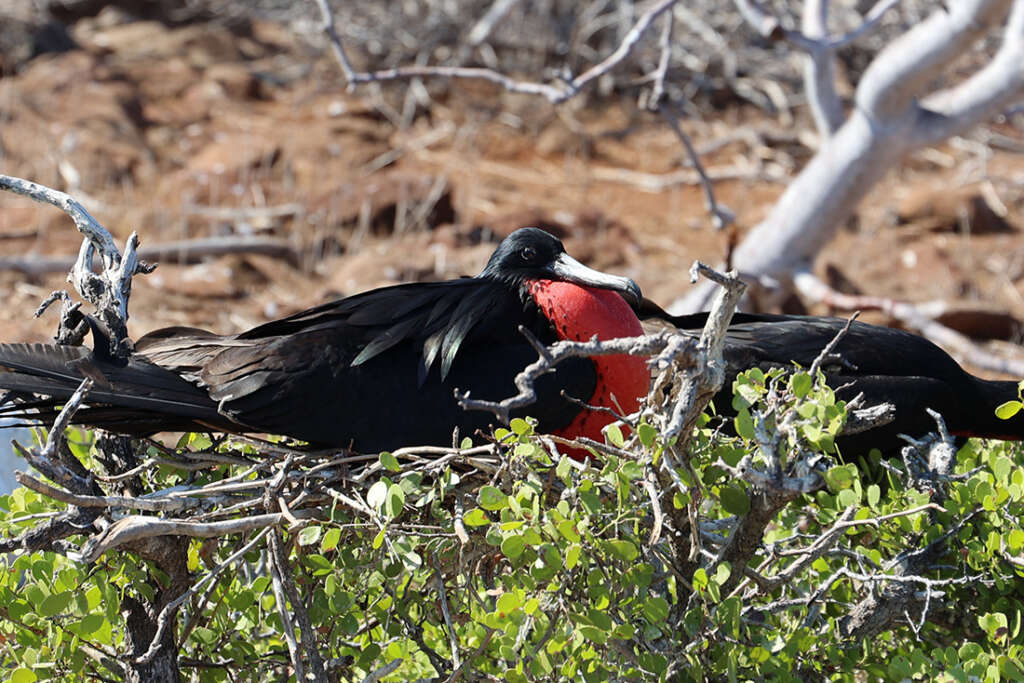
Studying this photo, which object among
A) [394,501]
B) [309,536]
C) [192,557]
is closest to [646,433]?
[394,501]

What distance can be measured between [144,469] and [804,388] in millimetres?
1099

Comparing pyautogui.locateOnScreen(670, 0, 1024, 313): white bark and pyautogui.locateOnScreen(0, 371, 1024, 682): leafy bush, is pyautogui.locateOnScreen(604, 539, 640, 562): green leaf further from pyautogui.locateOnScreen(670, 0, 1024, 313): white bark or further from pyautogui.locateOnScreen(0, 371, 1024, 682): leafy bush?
pyautogui.locateOnScreen(670, 0, 1024, 313): white bark

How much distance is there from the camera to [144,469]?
2.03 meters

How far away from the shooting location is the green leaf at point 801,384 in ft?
5.22

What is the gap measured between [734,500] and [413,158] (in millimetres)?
5844

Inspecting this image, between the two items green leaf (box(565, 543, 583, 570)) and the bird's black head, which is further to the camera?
the bird's black head

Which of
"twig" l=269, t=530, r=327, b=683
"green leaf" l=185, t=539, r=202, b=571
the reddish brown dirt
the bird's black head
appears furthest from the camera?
the reddish brown dirt

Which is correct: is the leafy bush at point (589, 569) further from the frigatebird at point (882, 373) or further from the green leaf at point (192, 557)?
the frigatebird at point (882, 373)

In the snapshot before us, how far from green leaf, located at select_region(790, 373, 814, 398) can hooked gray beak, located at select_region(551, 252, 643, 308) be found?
0.73 meters

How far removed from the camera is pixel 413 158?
24.1 ft

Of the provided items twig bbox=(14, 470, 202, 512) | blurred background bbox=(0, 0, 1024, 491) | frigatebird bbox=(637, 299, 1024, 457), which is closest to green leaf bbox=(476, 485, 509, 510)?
twig bbox=(14, 470, 202, 512)

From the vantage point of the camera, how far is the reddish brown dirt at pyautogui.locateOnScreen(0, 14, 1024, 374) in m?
5.72

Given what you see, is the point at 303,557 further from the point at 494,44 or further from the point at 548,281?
the point at 494,44

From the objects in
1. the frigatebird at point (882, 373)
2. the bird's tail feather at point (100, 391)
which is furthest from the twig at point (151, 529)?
the frigatebird at point (882, 373)
